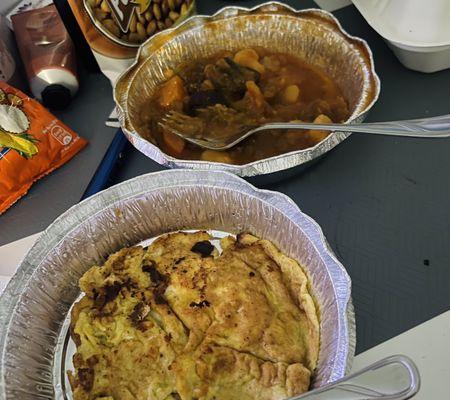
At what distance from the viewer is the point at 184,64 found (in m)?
1.29

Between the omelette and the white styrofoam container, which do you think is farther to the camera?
the white styrofoam container

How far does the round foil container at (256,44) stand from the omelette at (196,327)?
32cm

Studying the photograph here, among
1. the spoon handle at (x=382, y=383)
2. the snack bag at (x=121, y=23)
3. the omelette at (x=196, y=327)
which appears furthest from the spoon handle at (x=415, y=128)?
the snack bag at (x=121, y=23)

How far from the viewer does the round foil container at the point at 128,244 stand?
2.71 feet

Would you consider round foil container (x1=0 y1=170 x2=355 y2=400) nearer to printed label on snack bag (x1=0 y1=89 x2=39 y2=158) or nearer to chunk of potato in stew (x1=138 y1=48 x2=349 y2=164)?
chunk of potato in stew (x1=138 y1=48 x2=349 y2=164)

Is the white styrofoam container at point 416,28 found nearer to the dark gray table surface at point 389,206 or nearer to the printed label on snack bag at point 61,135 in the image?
the dark gray table surface at point 389,206

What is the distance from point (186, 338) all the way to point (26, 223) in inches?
22.4

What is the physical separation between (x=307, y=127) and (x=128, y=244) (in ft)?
1.47

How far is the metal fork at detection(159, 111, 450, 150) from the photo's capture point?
35.5 inches

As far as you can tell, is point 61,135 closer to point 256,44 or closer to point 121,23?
point 121,23

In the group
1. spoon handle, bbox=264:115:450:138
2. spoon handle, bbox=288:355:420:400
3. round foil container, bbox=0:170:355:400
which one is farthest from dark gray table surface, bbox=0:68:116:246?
spoon handle, bbox=288:355:420:400

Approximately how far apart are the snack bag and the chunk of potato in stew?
0.15 meters

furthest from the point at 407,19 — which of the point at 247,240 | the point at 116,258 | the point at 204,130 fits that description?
the point at 116,258

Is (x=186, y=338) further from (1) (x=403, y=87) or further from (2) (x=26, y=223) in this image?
(1) (x=403, y=87)
